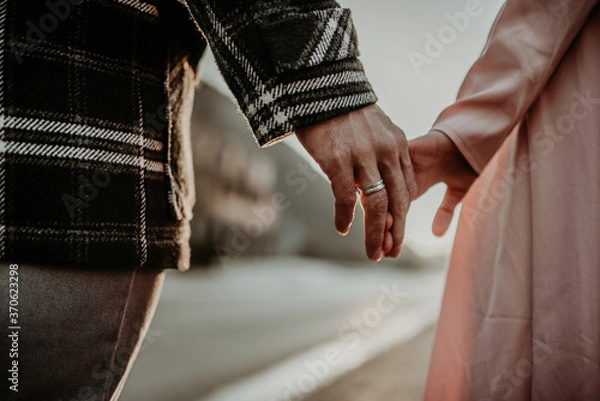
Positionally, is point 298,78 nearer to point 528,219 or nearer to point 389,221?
point 389,221

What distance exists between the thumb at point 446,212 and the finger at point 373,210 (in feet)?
1.54

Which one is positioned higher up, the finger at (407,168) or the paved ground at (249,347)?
the finger at (407,168)

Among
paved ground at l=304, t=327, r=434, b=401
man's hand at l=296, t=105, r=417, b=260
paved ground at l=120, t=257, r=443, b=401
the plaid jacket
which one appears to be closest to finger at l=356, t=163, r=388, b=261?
man's hand at l=296, t=105, r=417, b=260

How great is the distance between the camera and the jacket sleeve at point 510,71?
1.43 m

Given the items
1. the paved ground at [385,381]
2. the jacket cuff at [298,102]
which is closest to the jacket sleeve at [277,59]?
the jacket cuff at [298,102]

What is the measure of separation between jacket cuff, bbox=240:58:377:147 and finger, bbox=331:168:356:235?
0.44ft

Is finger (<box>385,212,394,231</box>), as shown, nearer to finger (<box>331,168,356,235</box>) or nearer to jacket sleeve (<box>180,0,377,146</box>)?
finger (<box>331,168,356,235</box>)

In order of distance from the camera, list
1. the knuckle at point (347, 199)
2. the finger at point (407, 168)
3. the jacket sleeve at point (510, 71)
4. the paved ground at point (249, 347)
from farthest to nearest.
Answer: the paved ground at point (249, 347) < the jacket sleeve at point (510, 71) < the finger at point (407, 168) < the knuckle at point (347, 199)

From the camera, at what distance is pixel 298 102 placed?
96 cm

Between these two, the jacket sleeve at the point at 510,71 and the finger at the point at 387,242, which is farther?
the jacket sleeve at the point at 510,71

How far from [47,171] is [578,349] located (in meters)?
1.30

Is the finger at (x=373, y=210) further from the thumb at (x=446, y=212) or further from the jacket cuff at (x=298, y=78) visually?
the thumb at (x=446, y=212)

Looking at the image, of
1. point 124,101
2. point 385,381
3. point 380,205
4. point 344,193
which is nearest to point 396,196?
point 380,205

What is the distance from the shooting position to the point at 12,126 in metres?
0.83
